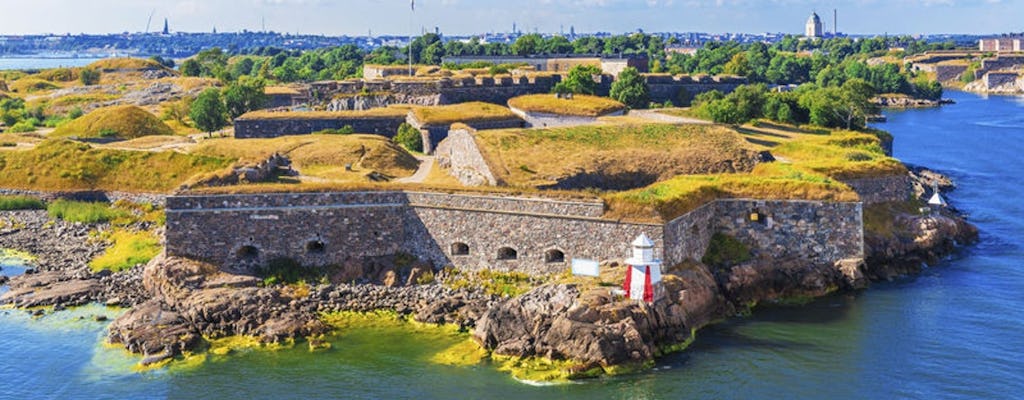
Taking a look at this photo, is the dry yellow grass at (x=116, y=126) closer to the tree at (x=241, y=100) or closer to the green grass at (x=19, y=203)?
the tree at (x=241, y=100)

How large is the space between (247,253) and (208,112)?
83.2 feet

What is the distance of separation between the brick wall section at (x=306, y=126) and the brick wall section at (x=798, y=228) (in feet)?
74.2

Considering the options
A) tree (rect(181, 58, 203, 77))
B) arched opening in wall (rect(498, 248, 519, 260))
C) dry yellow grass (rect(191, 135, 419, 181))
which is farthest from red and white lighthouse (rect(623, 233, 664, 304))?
tree (rect(181, 58, 203, 77))

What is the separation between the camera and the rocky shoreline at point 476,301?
29.3 meters

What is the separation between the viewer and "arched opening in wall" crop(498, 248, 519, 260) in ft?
114

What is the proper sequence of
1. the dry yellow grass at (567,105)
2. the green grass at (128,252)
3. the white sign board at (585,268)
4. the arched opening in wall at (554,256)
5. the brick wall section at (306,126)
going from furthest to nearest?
the dry yellow grass at (567,105) < the brick wall section at (306,126) < the green grass at (128,252) < the arched opening in wall at (554,256) < the white sign board at (585,268)

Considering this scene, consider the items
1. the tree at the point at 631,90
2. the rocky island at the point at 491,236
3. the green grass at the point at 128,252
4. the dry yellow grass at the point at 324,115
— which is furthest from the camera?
the tree at the point at 631,90

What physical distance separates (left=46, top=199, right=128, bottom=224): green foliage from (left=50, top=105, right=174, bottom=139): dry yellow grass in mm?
13921

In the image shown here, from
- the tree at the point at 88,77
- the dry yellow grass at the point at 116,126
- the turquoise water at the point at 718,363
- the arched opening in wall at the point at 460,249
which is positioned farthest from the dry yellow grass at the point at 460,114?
the tree at the point at 88,77

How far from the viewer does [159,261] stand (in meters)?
35.5

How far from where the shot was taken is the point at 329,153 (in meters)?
46.5

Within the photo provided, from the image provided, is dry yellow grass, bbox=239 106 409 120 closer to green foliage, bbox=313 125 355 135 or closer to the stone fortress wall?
green foliage, bbox=313 125 355 135

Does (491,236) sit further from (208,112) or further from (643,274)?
(208,112)

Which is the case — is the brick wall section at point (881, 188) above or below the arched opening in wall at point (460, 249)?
above
